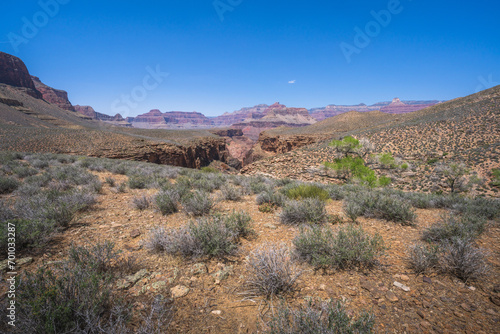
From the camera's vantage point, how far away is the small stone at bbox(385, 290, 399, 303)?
2.15 metres

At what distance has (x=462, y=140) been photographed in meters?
22.7

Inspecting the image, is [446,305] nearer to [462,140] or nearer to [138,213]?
[138,213]

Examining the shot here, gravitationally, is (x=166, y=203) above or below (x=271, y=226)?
above

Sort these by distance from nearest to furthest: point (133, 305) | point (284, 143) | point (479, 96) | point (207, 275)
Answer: point (133, 305)
point (207, 275)
point (479, 96)
point (284, 143)

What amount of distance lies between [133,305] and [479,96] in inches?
2099

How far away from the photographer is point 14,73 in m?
84.8

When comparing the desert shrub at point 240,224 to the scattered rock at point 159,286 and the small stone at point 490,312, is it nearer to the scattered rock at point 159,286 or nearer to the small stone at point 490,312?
the scattered rock at point 159,286

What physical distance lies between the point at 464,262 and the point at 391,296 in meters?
1.15

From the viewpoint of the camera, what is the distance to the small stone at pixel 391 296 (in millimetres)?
2154

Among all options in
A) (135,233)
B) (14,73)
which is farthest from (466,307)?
(14,73)

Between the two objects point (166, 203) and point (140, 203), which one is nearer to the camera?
point (166, 203)

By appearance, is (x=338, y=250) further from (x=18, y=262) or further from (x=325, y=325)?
(x=18, y=262)

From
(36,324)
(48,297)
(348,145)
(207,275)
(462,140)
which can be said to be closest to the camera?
(36,324)

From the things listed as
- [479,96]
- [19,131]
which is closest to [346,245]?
[19,131]
